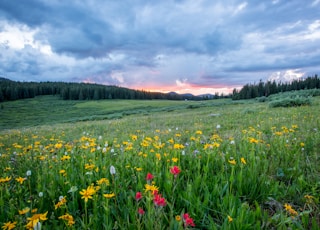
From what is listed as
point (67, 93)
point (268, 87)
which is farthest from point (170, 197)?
point (67, 93)

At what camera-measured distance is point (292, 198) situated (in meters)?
2.63

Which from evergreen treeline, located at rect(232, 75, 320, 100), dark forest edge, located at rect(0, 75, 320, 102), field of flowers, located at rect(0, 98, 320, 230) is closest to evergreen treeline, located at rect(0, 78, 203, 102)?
dark forest edge, located at rect(0, 75, 320, 102)

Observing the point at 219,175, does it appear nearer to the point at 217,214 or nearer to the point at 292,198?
the point at 217,214

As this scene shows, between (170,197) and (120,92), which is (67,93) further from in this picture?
(170,197)

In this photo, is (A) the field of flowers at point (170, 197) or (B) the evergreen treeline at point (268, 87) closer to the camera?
(A) the field of flowers at point (170, 197)

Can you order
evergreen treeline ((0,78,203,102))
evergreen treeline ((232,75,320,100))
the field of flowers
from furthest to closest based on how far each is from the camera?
evergreen treeline ((0,78,203,102)) → evergreen treeline ((232,75,320,100)) → the field of flowers

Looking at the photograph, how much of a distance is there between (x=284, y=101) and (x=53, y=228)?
19.4 m

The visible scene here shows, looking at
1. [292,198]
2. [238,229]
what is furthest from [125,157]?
[292,198]

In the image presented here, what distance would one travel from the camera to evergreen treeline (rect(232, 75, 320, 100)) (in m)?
90.8

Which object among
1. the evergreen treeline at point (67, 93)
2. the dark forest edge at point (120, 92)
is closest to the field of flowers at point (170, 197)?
the dark forest edge at point (120, 92)

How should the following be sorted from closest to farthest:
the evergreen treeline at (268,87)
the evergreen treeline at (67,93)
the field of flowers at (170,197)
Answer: the field of flowers at (170,197) → the evergreen treeline at (268,87) → the evergreen treeline at (67,93)

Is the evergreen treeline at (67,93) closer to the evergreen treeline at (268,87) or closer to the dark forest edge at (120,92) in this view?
the dark forest edge at (120,92)

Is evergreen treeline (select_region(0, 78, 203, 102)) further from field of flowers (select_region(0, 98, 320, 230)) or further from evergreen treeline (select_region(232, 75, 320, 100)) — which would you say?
field of flowers (select_region(0, 98, 320, 230))

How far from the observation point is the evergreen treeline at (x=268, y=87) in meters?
90.8
